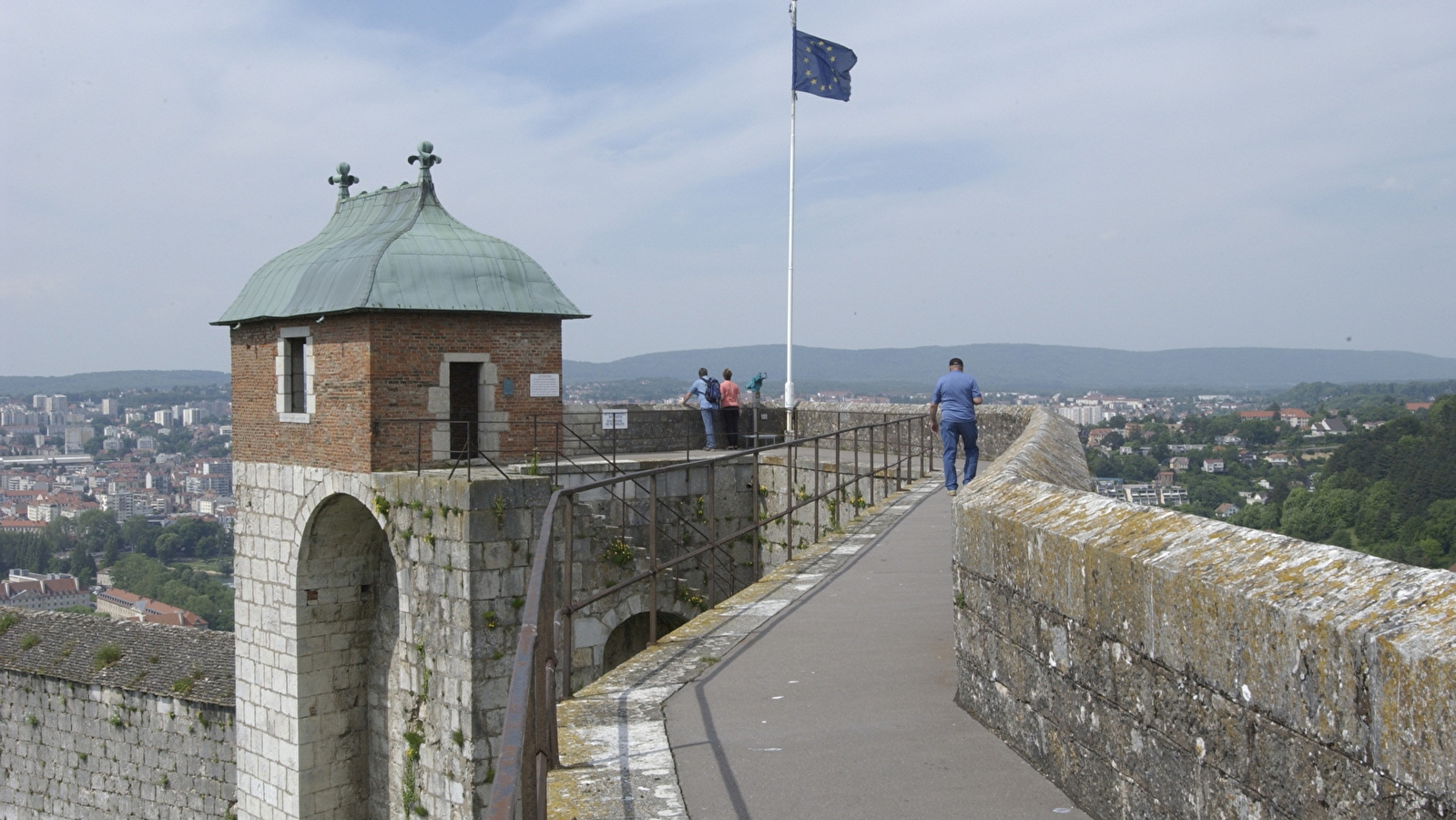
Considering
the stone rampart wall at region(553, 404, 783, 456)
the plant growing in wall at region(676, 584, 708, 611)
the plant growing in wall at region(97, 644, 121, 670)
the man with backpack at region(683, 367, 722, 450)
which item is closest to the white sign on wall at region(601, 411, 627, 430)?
the stone rampart wall at region(553, 404, 783, 456)

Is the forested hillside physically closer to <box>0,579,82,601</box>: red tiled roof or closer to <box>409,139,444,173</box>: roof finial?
<box>409,139,444,173</box>: roof finial

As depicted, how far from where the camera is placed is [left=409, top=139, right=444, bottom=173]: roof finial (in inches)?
619

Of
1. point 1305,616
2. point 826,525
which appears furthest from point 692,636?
point 826,525

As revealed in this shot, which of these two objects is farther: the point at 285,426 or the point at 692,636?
the point at 285,426

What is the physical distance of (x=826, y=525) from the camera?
48.0 ft

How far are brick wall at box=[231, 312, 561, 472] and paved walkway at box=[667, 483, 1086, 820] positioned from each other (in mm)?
7269

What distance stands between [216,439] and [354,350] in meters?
93.3

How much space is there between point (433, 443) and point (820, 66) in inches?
449

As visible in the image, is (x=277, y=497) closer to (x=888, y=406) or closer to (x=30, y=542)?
(x=888, y=406)

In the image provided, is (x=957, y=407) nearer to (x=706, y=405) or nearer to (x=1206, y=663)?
(x=706, y=405)

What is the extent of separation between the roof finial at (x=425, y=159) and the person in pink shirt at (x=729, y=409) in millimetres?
6018

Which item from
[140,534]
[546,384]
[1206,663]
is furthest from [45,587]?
[1206,663]

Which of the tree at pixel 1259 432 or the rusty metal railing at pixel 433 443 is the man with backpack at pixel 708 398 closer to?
the rusty metal railing at pixel 433 443

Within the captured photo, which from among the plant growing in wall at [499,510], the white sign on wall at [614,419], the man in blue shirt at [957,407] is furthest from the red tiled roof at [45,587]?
the man in blue shirt at [957,407]
